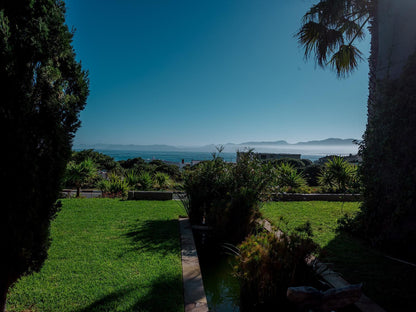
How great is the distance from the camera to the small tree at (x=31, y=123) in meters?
1.69

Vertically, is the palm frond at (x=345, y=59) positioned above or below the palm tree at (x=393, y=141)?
above

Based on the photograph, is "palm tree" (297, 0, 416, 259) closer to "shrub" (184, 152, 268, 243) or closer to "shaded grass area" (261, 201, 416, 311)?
"shaded grass area" (261, 201, 416, 311)

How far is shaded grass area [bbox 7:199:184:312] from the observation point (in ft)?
7.38

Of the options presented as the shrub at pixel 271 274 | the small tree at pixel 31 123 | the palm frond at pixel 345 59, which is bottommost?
the shrub at pixel 271 274

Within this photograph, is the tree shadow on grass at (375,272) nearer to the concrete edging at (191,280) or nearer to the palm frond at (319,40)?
the concrete edging at (191,280)

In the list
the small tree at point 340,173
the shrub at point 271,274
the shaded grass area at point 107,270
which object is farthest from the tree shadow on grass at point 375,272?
the small tree at point 340,173

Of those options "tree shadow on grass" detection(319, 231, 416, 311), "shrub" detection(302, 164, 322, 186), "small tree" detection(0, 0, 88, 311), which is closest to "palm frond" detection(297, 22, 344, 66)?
"tree shadow on grass" detection(319, 231, 416, 311)

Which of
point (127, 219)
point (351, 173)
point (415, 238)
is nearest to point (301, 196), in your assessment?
point (351, 173)

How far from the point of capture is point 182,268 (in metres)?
3.04

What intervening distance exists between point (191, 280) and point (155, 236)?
1.75 meters

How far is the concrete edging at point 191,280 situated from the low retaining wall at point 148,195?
163 inches

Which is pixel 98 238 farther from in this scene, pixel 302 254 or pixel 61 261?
pixel 302 254

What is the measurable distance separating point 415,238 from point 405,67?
2.85 metres

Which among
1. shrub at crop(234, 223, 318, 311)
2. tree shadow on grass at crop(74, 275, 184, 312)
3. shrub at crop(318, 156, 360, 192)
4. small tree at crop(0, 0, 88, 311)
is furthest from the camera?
shrub at crop(318, 156, 360, 192)
